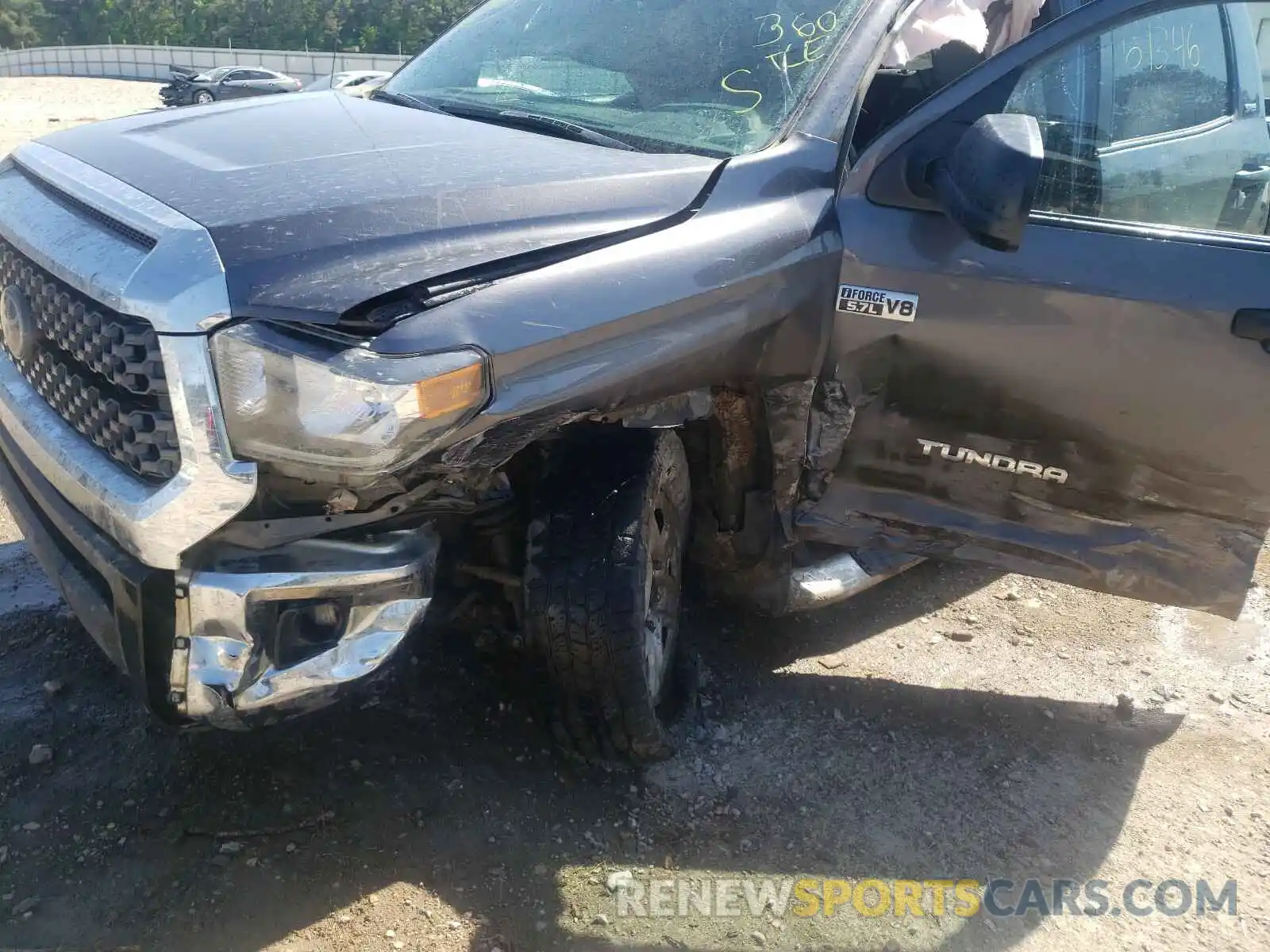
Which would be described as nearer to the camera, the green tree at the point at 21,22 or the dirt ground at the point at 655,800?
the dirt ground at the point at 655,800

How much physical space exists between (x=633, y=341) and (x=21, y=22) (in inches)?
2585

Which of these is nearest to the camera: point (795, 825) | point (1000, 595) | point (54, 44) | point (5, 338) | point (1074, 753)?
point (5, 338)

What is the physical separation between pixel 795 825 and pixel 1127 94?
2156mm

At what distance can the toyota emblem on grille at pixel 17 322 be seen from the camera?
2283mm

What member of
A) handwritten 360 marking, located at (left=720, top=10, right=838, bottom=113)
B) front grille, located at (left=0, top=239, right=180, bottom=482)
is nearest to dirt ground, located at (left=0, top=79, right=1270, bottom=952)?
front grille, located at (left=0, top=239, right=180, bottom=482)

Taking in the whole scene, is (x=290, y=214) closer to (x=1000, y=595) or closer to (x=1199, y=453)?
(x=1199, y=453)

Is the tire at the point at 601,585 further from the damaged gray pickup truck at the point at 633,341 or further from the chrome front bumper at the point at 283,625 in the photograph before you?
the chrome front bumper at the point at 283,625

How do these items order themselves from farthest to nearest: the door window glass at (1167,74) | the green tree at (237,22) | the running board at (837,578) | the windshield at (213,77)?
the green tree at (237,22) < the windshield at (213,77) < the running board at (837,578) < the door window glass at (1167,74)

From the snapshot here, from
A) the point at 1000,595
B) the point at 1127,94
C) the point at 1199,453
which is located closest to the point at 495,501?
the point at 1199,453

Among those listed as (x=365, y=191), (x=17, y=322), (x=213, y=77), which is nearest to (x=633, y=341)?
(x=365, y=191)

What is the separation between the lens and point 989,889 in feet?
8.21

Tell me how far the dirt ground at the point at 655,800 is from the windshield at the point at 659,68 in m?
1.61

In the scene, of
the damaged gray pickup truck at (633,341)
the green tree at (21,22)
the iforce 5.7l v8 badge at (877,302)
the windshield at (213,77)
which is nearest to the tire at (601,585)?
the damaged gray pickup truck at (633,341)

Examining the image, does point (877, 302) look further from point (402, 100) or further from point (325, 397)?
point (402, 100)
